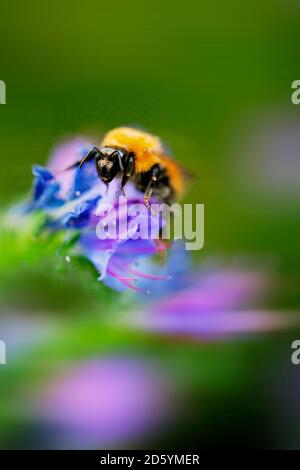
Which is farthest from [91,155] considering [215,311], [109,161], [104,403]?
[104,403]

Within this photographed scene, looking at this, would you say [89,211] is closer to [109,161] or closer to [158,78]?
[109,161]

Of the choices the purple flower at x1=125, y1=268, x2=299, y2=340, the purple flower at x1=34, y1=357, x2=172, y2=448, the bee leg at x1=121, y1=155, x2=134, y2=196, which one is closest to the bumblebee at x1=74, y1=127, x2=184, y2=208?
the bee leg at x1=121, y1=155, x2=134, y2=196

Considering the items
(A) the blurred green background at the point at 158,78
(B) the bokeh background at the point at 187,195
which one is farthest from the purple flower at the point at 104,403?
(A) the blurred green background at the point at 158,78

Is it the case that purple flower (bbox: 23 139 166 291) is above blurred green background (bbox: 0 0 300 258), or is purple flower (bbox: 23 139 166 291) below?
below

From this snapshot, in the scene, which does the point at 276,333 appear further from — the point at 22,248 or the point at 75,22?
the point at 75,22

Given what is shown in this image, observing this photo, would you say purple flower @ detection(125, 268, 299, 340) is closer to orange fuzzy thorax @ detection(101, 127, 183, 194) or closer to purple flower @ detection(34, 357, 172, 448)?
purple flower @ detection(34, 357, 172, 448)
